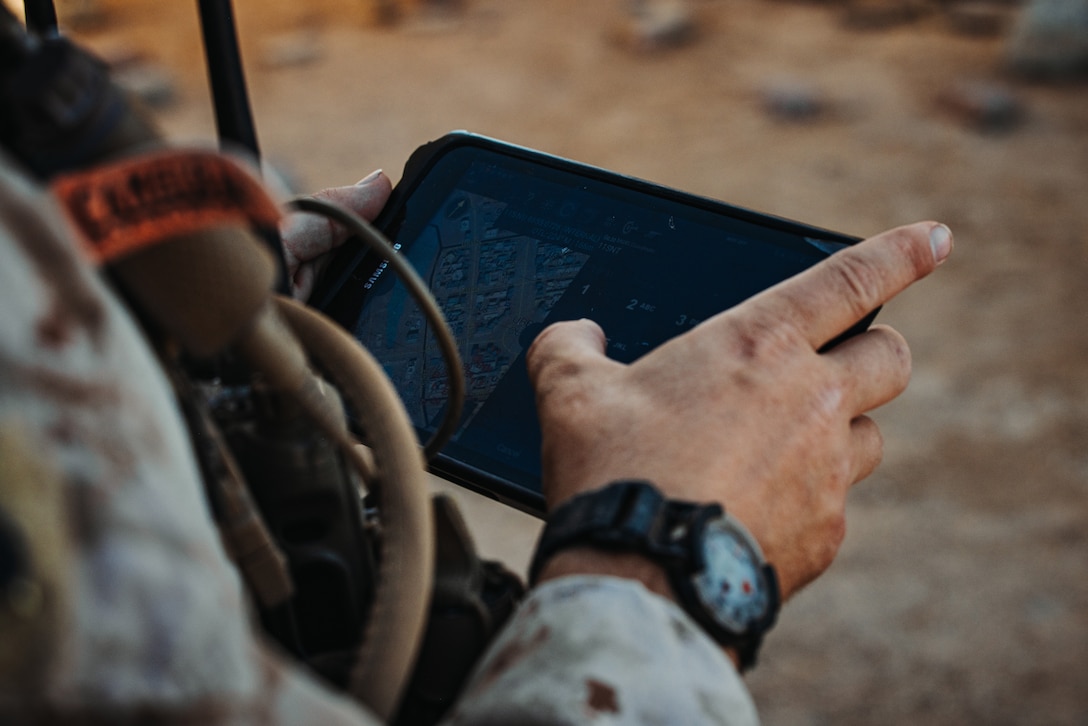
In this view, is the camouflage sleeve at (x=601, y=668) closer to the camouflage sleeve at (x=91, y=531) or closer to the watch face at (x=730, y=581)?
the watch face at (x=730, y=581)

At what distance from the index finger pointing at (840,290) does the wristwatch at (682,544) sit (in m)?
0.15

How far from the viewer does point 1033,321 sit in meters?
3.54

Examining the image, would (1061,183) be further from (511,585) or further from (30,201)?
(30,201)

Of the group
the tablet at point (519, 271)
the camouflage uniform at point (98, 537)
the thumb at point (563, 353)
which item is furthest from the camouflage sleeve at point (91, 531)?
the tablet at point (519, 271)

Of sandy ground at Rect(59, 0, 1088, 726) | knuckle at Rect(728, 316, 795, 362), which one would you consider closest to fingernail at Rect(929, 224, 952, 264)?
knuckle at Rect(728, 316, 795, 362)

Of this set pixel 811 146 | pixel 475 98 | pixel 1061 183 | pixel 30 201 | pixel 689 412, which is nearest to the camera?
pixel 30 201

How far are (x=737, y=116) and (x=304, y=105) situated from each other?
6.61 feet

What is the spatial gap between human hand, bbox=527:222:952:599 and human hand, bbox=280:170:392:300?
0.33m

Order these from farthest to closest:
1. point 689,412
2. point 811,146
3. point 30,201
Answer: point 811,146, point 689,412, point 30,201

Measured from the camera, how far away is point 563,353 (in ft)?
2.42

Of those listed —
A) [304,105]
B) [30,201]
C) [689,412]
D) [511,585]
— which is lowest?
[304,105]

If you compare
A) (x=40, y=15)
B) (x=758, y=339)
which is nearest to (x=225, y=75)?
(x=40, y=15)

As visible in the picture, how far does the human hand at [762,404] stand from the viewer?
0.65 m

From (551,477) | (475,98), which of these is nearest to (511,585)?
(551,477)
